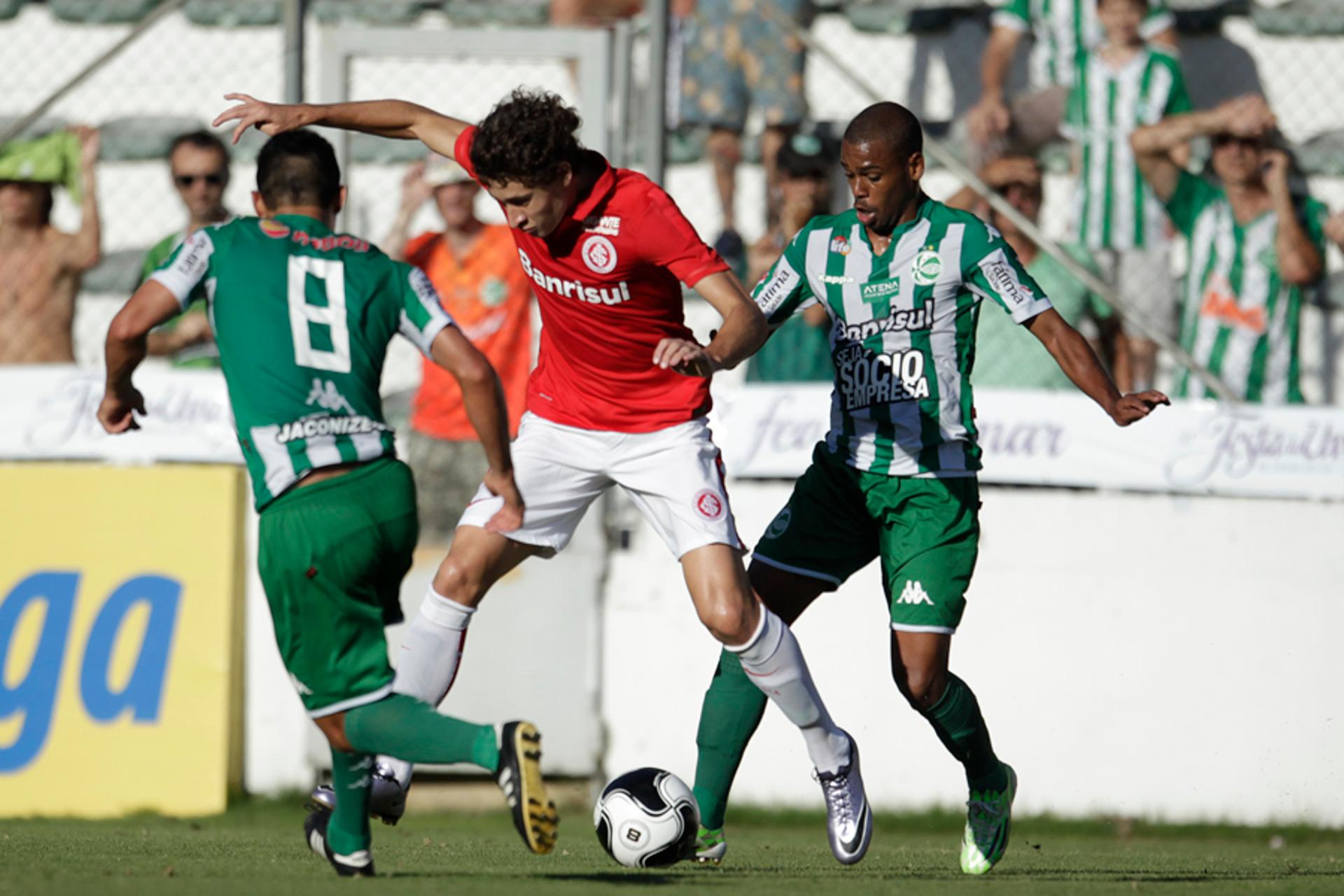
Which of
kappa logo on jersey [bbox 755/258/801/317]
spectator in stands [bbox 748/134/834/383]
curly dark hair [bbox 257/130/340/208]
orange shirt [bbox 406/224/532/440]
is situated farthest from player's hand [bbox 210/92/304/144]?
spectator in stands [bbox 748/134/834/383]

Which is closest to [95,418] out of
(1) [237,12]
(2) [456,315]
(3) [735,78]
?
(2) [456,315]

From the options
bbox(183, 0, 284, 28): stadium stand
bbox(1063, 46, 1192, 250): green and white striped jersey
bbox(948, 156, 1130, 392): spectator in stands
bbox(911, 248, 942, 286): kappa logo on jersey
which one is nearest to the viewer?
bbox(911, 248, 942, 286): kappa logo on jersey

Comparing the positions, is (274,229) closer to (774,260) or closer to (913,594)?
(913,594)

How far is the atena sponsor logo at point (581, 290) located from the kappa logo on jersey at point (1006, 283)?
1.18m

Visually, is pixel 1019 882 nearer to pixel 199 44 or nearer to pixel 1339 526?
pixel 1339 526

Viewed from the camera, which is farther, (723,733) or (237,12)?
(237,12)

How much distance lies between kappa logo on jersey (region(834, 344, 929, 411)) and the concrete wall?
2.48m

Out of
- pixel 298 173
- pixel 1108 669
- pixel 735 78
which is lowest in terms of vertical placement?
pixel 1108 669

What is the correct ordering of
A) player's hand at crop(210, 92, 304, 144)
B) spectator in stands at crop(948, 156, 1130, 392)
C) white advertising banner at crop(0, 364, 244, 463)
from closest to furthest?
player's hand at crop(210, 92, 304, 144), spectator in stands at crop(948, 156, 1130, 392), white advertising banner at crop(0, 364, 244, 463)

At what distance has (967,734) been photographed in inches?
246

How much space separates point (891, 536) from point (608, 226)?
1.43 meters

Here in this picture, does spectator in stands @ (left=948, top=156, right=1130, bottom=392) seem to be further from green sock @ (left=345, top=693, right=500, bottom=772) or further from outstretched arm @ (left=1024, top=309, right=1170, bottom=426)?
green sock @ (left=345, top=693, right=500, bottom=772)

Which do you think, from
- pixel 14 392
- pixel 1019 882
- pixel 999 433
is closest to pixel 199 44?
pixel 14 392

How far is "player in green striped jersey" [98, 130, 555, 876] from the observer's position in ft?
16.2
